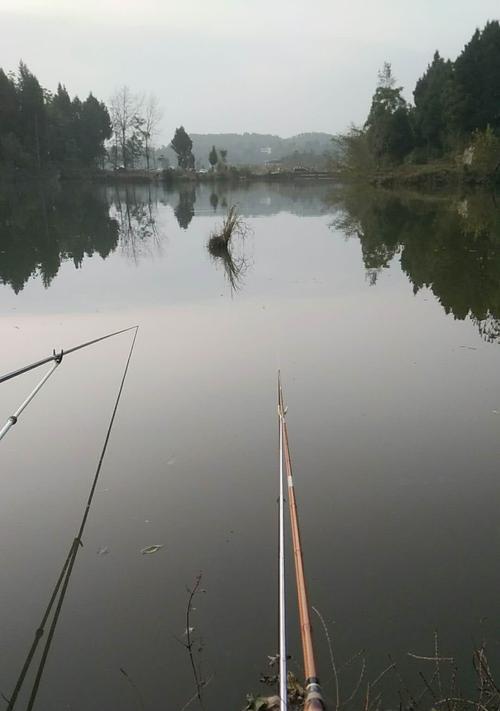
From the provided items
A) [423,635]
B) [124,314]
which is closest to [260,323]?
[124,314]

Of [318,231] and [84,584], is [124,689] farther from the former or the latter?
[318,231]

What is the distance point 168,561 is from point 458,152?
44.4 metres

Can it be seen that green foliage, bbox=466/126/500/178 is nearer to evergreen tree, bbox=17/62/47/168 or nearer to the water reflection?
the water reflection

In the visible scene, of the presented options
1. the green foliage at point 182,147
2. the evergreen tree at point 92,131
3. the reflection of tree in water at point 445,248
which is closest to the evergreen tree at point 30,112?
the evergreen tree at point 92,131

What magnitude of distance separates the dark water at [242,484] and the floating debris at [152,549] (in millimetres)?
34

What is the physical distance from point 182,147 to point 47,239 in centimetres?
7688

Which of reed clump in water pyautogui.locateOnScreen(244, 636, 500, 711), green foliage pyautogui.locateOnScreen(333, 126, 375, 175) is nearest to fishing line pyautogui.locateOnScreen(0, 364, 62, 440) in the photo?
reed clump in water pyautogui.locateOnScreen(244, 636, 500, 711)

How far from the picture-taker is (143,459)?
409 centimetres

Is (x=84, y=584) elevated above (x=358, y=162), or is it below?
below

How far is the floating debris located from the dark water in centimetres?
3

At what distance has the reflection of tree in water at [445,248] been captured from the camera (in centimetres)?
830

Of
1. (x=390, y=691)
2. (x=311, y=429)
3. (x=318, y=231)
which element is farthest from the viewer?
(x=318, y=231)

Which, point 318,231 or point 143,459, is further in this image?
point 318,231

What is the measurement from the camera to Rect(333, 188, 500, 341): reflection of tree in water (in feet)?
27.2
